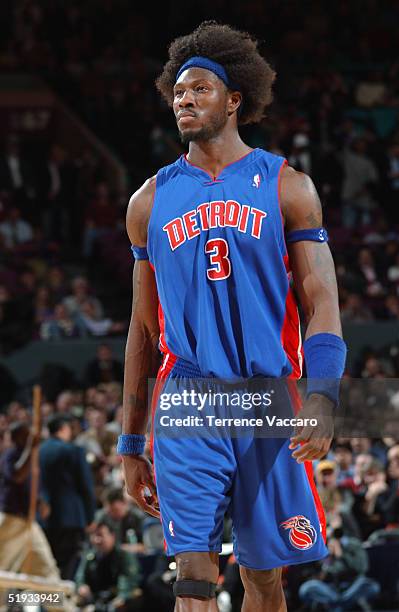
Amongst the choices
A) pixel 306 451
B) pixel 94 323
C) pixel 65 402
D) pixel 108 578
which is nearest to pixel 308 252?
pixel 306 451

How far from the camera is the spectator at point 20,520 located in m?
8.65

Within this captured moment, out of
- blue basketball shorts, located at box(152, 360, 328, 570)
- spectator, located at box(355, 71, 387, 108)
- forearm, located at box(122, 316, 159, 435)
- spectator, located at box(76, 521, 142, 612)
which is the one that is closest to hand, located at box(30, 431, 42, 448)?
spectator, located at box(76, 521, 142, 612)

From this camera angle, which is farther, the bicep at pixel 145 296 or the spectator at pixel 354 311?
the spectator at pixel 354 311

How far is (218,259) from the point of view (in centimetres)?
394

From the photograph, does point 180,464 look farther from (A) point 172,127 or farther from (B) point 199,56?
(A) point 172,127

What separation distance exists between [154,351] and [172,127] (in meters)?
13.1

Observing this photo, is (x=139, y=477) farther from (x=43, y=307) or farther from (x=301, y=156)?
(x=301, y=156)

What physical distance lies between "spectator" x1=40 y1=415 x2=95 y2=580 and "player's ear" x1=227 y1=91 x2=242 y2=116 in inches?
220

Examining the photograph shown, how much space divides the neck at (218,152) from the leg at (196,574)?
128cm

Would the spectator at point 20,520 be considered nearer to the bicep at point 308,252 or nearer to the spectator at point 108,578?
the spectator at point 108,578

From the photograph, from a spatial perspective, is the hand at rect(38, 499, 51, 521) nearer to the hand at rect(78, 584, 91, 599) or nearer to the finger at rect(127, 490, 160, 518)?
the hand at rect(78, 584, 91, 599)

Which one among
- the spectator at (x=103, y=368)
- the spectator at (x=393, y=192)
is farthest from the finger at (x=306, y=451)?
the spectator at (x=393, y=192)

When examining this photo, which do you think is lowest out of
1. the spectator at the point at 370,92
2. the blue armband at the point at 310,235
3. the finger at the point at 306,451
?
the finger at the point at 306,451

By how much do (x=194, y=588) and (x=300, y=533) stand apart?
435 mm
